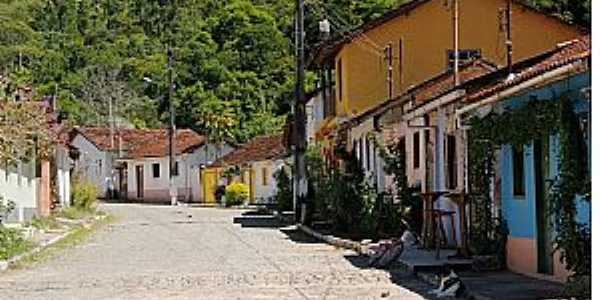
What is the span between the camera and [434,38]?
1368 inches

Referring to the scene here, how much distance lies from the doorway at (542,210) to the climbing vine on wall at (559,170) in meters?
0.31

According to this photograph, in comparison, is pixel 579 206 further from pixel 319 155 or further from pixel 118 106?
pixel 118 106

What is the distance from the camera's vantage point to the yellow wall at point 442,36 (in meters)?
34.7

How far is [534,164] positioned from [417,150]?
894cm

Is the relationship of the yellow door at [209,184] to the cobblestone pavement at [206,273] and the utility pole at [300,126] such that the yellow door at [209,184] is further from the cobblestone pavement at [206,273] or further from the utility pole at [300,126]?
the cobblestone pavement at [206,273]

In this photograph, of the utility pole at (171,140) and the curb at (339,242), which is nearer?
the curb at (339,242)

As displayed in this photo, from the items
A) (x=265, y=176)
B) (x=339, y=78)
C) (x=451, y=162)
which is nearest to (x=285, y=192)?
(x=339, y=78)

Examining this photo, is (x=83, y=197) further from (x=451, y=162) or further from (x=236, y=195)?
(x=451, y=162)

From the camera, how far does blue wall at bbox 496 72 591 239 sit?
1364cm

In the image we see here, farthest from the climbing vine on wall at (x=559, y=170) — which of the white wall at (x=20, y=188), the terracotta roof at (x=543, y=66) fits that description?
the white wall at (x=20, y=188)

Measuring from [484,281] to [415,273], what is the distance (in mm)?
2430

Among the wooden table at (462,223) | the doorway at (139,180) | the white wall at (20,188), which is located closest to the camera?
the wooden table at (462,223)

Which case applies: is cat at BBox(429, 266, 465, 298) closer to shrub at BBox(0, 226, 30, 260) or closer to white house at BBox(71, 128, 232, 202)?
shrub at BBox(0, 226, 30, 260)

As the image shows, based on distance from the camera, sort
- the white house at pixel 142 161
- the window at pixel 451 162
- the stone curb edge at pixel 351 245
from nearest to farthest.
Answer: the stone curb edge at pixel 351 245
the window at pixel 451 162
the white house at pixel 142 161
